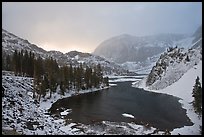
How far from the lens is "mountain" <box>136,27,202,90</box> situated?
113400 millimetres

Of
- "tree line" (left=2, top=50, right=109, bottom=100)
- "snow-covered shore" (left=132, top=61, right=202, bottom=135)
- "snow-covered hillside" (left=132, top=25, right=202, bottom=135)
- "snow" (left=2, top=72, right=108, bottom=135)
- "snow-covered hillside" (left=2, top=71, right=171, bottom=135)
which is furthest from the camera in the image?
"snow-covered hillside" (left=132, top=25, right=202, bottom=135)

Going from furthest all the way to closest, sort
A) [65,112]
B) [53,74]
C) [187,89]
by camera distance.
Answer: [53,74] → [187,89] → [65,112]

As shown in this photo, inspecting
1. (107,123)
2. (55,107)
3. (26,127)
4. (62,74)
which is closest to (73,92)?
(62,74)

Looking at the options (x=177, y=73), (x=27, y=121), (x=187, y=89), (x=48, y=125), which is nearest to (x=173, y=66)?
(x=177, y=73)

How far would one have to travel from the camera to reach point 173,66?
12194 cm

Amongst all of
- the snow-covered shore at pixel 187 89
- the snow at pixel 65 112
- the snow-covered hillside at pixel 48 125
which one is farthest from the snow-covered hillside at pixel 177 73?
the snow-covered hillside at pixel 48 125

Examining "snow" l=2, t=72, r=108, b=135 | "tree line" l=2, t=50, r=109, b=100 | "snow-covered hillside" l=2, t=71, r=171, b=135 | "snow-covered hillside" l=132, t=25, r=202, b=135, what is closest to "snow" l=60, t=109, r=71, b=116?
"snow" l=2, t=72, r=108, b=135

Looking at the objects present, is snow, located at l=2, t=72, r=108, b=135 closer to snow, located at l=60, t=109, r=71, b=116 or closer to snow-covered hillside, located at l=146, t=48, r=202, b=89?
snow, located at l=60, t=109, r=71, b=116

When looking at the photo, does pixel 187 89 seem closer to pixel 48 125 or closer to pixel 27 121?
pixel 48 125

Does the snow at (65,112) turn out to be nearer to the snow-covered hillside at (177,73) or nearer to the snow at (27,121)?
the snow at (27,121)

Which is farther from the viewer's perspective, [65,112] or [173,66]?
[173,66]

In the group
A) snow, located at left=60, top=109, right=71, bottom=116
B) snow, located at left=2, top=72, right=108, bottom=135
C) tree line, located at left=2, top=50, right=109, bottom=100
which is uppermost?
tree line, located at left=2, top=50, right=109, bottom=100

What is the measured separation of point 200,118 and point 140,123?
49.0ft

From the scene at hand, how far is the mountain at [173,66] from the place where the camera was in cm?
11340
